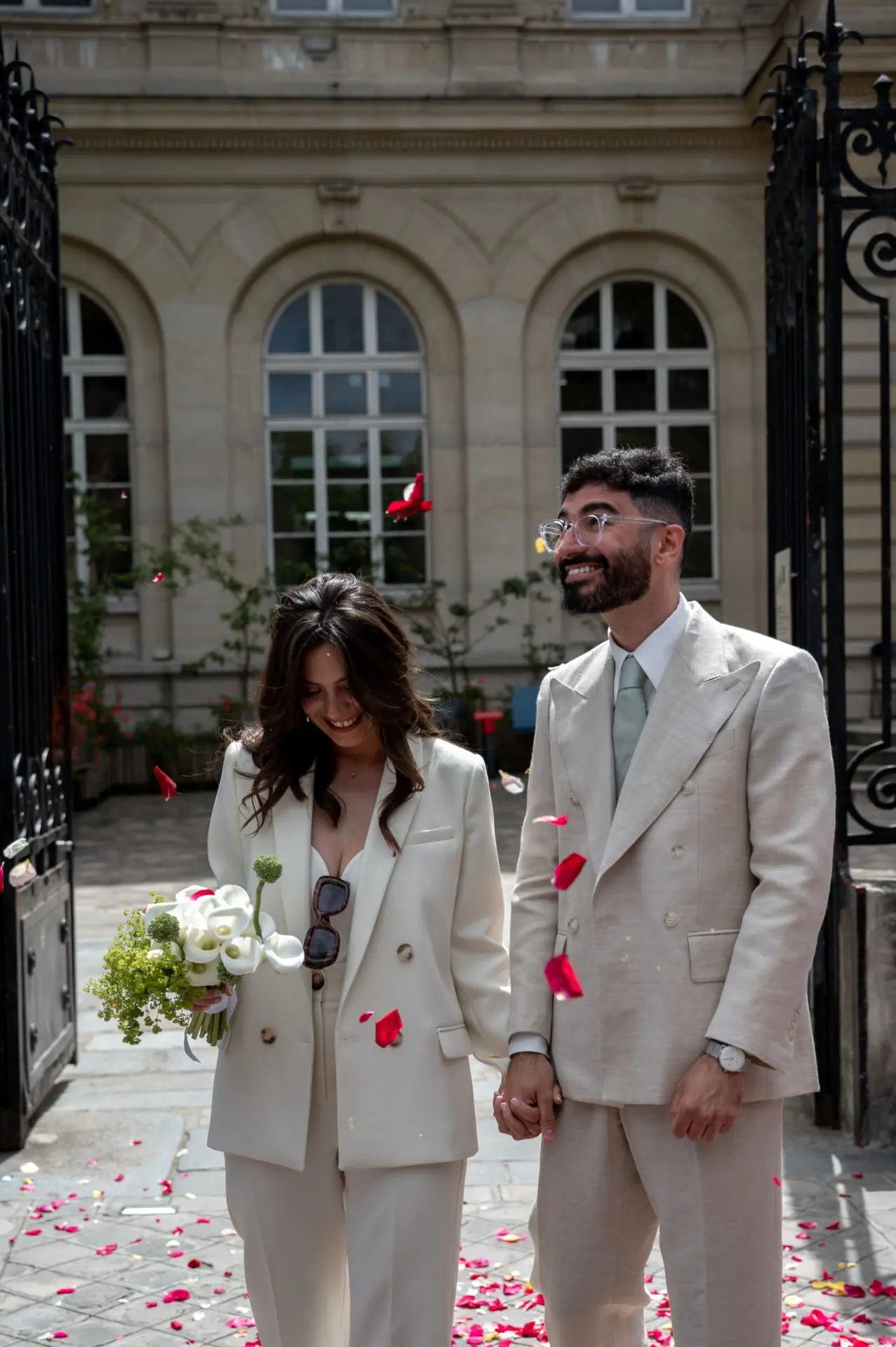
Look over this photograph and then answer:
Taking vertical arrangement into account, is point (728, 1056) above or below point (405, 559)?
below

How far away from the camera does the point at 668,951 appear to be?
9.21ft

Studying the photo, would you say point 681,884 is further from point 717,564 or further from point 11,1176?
point 717,564

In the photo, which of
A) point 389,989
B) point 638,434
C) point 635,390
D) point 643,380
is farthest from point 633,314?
point 389,989

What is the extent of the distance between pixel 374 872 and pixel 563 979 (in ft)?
1.40

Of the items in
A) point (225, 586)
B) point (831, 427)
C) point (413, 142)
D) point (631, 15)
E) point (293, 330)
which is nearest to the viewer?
point (831, 427)

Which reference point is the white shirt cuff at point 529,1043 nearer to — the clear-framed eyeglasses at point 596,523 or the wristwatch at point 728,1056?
the wristwatch at point 728,1056

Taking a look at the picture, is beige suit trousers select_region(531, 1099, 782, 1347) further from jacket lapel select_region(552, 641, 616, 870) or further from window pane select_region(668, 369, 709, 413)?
window pane select_region(668, 369, 709, 413)

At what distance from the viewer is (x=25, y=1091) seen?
5730 millimetres

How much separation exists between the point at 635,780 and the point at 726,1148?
685 mm

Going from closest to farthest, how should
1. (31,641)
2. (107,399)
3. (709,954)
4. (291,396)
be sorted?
1. (709,954)
2. (31,641)
3. (107,399)
4. (291,396)

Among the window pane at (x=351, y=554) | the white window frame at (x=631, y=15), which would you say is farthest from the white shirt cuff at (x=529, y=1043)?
the white window frame at (x=631, y=15)

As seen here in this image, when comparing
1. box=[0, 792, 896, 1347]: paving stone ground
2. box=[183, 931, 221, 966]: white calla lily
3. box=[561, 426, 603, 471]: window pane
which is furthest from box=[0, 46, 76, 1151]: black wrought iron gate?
box=[561, 426, 603, 471]: window pane

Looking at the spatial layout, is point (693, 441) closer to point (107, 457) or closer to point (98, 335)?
point (107, 457)

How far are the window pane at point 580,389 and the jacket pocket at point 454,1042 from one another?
15.9 meters
